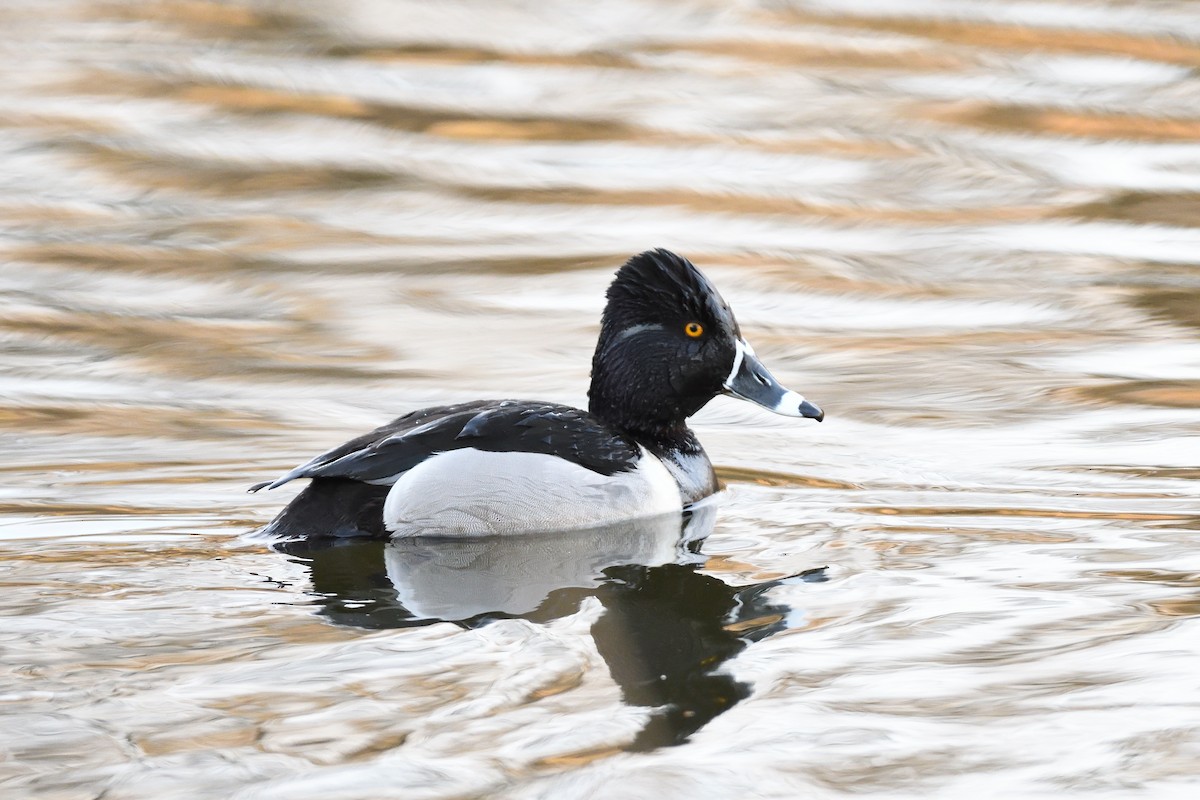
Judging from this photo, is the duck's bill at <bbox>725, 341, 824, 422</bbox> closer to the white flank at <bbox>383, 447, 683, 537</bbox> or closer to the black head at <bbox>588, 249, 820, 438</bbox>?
the black head at <bbox>588, 249, 820, 438</bbox>

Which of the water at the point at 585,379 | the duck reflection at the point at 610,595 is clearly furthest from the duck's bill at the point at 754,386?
the duck reflection at the point at 610,595

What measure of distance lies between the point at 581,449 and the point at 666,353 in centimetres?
66

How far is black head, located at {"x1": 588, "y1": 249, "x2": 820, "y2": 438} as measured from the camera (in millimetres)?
7379

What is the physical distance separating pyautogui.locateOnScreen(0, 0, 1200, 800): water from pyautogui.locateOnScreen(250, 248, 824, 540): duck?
0.19 meters

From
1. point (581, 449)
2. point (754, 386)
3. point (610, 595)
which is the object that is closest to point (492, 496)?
point (581, 449)

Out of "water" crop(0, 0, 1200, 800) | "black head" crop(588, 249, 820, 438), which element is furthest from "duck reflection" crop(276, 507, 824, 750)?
"black head" crop(588, 249, 820, 438)

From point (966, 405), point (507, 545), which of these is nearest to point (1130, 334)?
point (966, 405)

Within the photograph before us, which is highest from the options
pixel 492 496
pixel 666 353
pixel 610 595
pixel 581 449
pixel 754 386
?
pixel 666 353

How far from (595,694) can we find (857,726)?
72 centimetres

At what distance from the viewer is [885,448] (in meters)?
8.20

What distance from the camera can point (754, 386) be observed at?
24.8 feet

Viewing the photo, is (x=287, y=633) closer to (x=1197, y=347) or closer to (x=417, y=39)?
(x=1197, y=347)

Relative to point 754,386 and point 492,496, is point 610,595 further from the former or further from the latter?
point 754,386

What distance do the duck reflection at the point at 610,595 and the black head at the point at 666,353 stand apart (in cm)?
57
